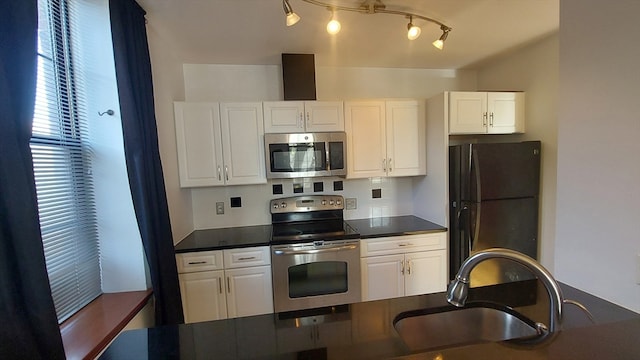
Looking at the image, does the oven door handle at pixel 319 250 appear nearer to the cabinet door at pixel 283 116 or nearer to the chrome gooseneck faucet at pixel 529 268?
the cabinet door at pixel 283 116

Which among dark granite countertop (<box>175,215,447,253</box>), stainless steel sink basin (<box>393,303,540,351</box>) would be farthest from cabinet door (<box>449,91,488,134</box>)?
stainless steel sink basin (<box>393,303,540,351</box>)

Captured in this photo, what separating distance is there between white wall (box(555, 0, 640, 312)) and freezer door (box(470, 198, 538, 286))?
89cm

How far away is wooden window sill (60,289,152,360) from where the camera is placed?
1.16 m

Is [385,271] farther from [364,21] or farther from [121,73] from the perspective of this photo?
[121,73]

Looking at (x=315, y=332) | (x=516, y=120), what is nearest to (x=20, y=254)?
(x=315, y=332)

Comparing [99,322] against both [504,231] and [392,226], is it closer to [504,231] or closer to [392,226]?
[392,226]

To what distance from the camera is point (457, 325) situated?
46.1 inches

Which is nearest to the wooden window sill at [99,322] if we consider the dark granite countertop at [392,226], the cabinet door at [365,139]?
the dark granite countertop at [392,226]

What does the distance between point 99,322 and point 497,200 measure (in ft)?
9.02

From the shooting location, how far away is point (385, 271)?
252 centimetres

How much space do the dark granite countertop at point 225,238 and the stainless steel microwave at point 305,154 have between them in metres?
0.55

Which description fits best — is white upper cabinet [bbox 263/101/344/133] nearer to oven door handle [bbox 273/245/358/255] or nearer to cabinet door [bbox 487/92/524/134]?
oven door handle [bbox 273/245/358/255]

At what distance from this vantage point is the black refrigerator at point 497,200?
7.57 ft

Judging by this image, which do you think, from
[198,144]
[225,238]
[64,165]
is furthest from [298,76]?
[64,165]
